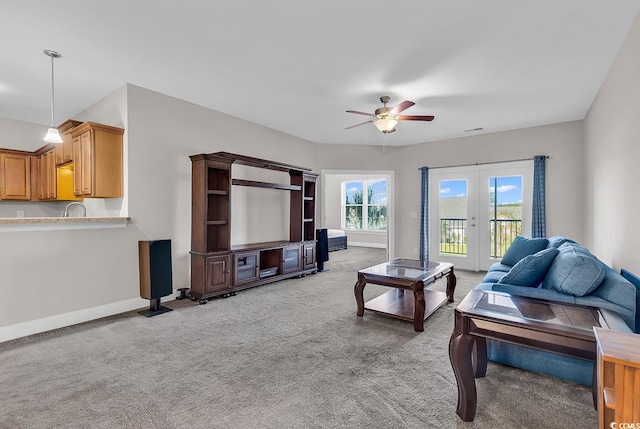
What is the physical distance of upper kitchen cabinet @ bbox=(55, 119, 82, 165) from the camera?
4172mm

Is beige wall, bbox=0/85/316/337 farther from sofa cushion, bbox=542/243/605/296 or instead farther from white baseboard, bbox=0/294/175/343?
sofa cushion, bbox=542/243/605/296

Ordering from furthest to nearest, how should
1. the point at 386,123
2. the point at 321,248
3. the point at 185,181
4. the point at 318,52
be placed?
the point at 321,248 < the point at 185,181 < the point at 386,123 < the point at 318,52

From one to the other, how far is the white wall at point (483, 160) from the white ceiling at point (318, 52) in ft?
2.69

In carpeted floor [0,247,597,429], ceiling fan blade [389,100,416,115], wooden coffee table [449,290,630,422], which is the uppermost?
ceiling fan blade [389,100,416,115]

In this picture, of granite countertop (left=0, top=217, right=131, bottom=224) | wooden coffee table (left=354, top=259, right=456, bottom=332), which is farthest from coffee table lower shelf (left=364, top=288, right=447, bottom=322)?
granite countertop (left=0, top=217, right=131, bottom=224)

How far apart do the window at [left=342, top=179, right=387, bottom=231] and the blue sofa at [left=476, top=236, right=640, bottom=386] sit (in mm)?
7501

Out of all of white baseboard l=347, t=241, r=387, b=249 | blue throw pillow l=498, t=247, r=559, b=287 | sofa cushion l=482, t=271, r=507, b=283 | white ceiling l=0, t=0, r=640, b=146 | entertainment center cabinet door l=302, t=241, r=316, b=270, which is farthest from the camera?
white baseboard l=347, t=241, r=387, b=249

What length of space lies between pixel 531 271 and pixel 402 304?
1.54 metres

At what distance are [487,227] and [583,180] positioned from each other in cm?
166

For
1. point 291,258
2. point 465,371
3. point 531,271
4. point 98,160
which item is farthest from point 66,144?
point 531,271

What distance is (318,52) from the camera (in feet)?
9.94

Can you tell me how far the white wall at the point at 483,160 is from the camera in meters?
5.20

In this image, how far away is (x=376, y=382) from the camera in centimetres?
218

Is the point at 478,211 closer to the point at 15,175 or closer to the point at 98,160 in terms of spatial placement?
the point at 98,160
